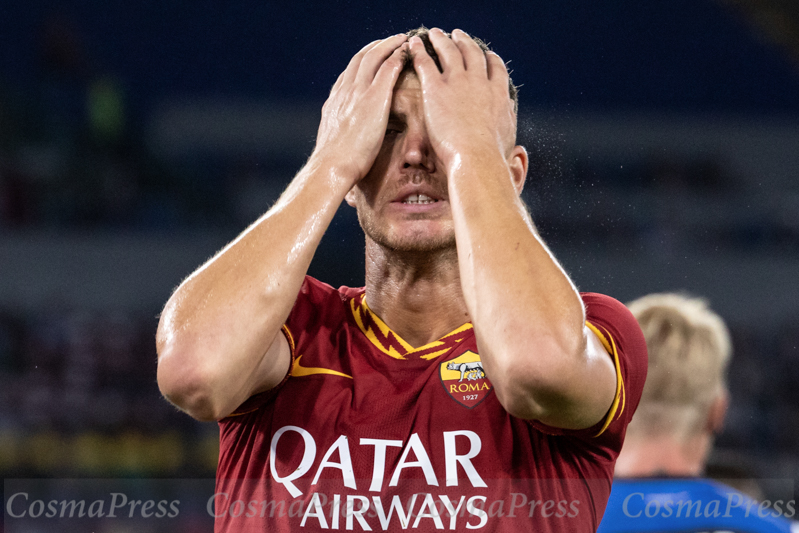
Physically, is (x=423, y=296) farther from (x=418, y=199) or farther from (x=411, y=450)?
(x=411, y=450)

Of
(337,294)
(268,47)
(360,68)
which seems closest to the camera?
(360,68)

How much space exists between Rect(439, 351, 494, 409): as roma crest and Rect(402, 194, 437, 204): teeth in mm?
351

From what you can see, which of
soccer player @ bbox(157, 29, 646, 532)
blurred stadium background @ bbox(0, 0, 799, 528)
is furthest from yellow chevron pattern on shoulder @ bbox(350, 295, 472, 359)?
blurred stadium background @ bbox(0, 0, 799, 528)

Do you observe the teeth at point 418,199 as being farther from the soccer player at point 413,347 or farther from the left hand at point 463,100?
the left hand at point 463,100

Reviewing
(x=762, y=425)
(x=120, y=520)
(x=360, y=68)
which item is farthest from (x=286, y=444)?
(x=762, y=425)

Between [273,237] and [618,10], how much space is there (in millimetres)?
5876

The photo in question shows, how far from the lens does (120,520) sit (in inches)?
227

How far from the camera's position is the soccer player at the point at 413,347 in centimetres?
144

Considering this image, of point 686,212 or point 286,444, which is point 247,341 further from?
point 686,212

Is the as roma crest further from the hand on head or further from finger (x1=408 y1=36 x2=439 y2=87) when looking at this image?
finger (x1=408 y1=36 x2=439 y2=87)

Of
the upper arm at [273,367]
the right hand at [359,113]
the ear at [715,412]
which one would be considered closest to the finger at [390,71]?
the right hand at [359,113]

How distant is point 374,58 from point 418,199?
13.9 inches

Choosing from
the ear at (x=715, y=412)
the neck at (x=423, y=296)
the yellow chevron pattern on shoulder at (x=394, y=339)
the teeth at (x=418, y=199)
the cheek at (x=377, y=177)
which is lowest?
the ear at (x=715, y=412)

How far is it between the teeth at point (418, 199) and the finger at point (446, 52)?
0.29 m
